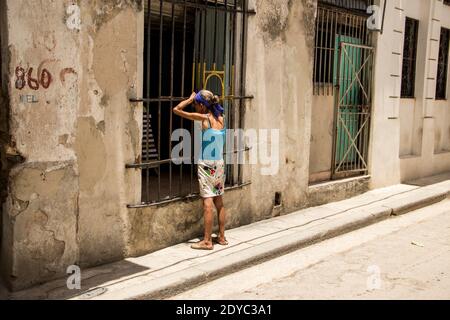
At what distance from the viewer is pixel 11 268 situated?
468cm

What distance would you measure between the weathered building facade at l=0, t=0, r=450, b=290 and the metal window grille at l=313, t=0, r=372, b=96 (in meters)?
0.03

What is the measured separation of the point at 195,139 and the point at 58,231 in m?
2.29

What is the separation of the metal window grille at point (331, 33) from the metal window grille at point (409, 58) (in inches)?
88.8

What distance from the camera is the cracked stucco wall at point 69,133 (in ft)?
15.3

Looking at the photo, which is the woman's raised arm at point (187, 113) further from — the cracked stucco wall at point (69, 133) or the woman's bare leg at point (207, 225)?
the woman's bare leg at point (207, 225)

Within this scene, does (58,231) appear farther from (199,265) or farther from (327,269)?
(327,269)

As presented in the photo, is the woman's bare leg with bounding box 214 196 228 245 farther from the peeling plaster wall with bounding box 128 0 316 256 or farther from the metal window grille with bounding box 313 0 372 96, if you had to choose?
the metal window grille with bounding box 313 0 372 96

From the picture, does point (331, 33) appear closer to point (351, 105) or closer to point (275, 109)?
point (351, 105)

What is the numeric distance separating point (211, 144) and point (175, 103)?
99.5 inches

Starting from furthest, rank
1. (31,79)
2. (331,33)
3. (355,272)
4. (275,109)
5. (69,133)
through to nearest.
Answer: (331,33) < (275,109) < (355,272) < (69,133) < (31,79)

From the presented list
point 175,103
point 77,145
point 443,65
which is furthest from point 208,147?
point 443,65

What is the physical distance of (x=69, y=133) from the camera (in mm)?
5039
